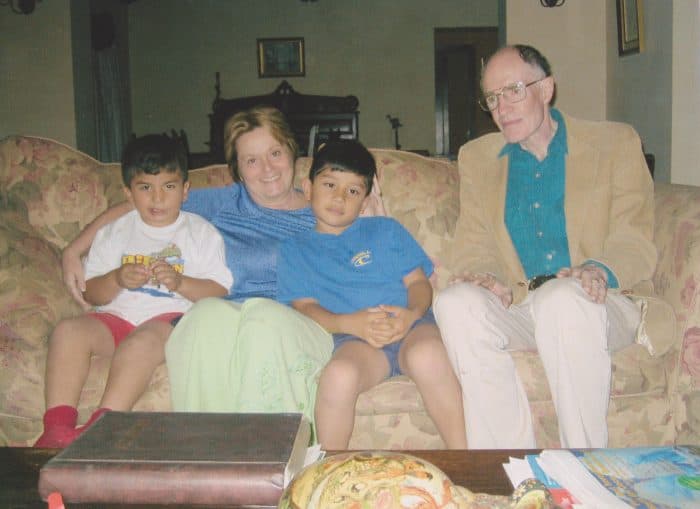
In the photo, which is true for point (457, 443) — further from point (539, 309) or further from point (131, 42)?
point (131, 42)

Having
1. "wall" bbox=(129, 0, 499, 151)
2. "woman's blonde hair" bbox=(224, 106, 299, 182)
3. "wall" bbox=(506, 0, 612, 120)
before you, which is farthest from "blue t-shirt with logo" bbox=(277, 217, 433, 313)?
"wall" bbox=(129, 0, 499, 151)

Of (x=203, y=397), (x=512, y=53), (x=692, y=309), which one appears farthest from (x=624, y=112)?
(x=203, y=397)

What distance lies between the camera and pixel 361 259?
1654 millimetres

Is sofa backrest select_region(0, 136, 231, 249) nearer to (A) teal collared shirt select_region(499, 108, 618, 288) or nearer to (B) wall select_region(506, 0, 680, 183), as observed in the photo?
(A) teal collared shirt select_region(499, 108, 618, 288)

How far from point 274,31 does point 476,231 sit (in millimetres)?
6610

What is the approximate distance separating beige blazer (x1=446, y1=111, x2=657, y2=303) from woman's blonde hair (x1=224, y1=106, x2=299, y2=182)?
21.5 inches

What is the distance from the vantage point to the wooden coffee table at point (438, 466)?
785 millimetres

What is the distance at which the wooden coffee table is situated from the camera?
2.58ft

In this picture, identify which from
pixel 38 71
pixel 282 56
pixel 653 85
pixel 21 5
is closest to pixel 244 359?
pixel 653 85

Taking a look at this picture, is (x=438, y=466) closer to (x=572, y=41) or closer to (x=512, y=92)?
(x=512, y=92)

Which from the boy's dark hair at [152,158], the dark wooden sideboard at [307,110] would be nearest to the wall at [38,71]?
the dark wooden sideboard at [307,110]

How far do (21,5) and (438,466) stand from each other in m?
5.73

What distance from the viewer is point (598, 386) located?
133 centimetres

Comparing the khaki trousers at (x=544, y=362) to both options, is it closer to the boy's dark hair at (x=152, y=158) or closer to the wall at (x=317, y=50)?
the boy's dark hair at (x=152, y=158)
